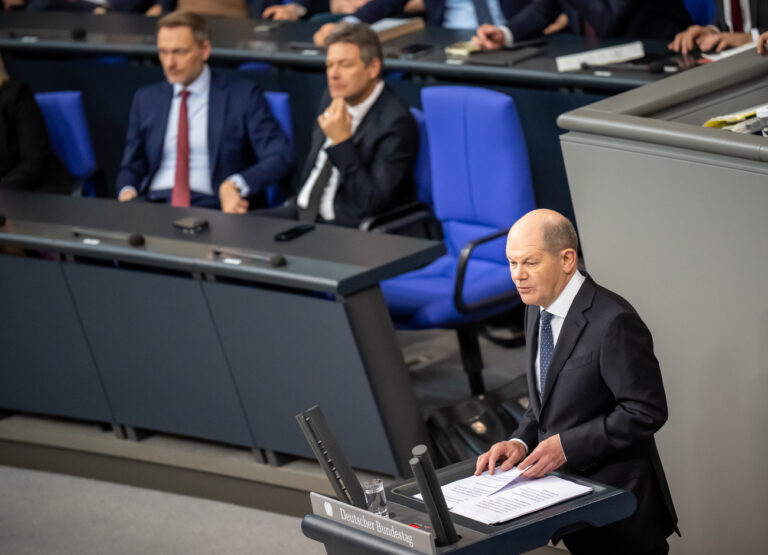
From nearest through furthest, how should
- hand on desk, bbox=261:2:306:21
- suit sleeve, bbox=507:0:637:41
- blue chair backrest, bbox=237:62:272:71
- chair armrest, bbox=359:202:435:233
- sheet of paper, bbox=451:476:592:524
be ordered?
sheet of paper, bbox=451:476:592:524 < chair armrest, bbox=359:202:435:233 < suit sleeve, bbox=507:0:637:41 < blue chair backrest, bbox=237:62:272:71 < hand on desk, bbox=261:2:306:21

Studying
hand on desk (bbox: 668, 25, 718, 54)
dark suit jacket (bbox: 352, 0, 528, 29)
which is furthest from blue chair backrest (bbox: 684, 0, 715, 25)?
dark suit jacket (bbox: 352, 0, 528, 29)

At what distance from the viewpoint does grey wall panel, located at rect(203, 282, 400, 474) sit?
3590 millimetres

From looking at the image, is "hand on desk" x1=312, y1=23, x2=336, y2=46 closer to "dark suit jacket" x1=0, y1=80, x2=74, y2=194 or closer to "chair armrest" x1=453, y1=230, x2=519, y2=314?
"dark suit jacket" x1=0, y1=80, x2=74, y2=194

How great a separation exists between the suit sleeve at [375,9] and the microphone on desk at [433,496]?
439 cm

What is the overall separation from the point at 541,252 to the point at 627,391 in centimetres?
30

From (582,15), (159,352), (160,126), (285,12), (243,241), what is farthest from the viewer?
(285,12)

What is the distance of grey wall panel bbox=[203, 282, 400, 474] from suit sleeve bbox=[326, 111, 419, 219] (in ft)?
2.54

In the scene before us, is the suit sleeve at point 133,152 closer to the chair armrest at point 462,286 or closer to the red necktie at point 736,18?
the chair armrest at point 462,286

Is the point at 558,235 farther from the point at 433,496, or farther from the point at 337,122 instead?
the point at 337,122

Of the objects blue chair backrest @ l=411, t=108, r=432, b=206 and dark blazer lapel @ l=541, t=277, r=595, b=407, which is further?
blue chair backrest @ l=411, t=108, r=432, b=206

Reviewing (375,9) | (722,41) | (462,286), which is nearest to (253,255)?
(462,286)

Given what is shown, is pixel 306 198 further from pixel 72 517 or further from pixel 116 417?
pixel 72 517

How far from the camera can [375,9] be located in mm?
6203

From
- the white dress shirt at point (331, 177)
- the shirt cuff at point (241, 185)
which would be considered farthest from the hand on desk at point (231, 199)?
the white dress shirt at point (331, 177)
